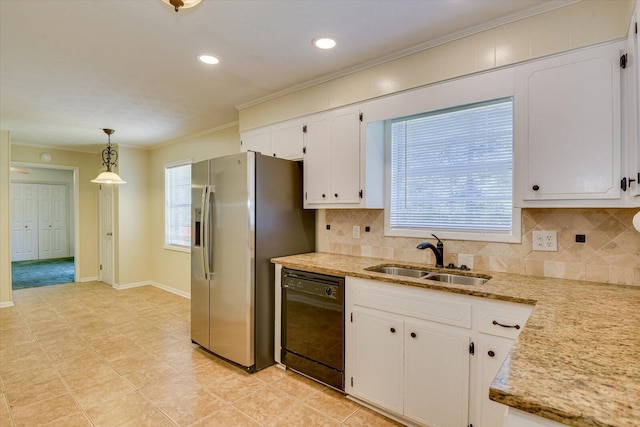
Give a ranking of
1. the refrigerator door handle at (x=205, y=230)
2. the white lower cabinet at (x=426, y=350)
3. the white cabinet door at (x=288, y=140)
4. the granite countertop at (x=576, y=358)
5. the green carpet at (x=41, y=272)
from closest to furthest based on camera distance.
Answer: the granite countertop at (x=576, y=358), the white lower cabinet at (x=426, y=350), the refrigerator door handle at (x=205, y=230), the white cabinet door at (x=288, y=140), the green carpet at (x=41, y=272)

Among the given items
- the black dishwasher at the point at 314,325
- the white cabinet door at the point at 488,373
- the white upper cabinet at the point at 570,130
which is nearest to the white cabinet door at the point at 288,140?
the black dishwasher at the point at 314,325

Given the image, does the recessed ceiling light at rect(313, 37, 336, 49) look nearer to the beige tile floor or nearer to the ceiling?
the ceiling

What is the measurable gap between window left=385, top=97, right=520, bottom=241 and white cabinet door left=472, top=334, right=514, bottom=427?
78 cm

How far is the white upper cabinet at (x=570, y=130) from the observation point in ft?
5.52

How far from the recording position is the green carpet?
624cm

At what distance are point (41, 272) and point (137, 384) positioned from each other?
662 cm

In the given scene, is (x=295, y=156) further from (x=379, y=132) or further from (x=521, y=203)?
(x=521, y=203)

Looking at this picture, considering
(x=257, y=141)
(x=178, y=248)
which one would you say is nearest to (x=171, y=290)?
(x=178, y=248)

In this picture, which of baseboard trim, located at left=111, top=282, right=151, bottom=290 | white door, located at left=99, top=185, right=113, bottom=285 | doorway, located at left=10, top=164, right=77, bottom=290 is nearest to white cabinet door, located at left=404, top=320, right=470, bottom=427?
baseboard trim, located at left=111, top=282, right=151, bottom=290

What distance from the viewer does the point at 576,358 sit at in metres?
0.90

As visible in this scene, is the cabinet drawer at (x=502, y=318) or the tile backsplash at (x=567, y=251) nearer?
the cabinet drawer at (x=502, y=318)

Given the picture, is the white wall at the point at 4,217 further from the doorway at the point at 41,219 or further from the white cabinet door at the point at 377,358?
the white cabinet door at the point at 377,358

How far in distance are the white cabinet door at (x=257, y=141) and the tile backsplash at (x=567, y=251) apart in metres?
1.64

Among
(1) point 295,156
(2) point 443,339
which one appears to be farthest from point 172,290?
(2) point 443,339
